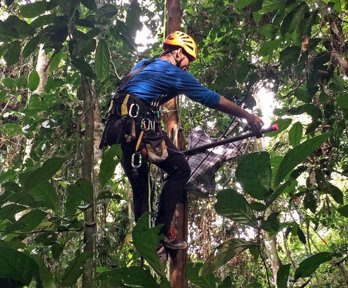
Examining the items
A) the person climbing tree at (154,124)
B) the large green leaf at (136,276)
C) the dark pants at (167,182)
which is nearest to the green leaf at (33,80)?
the person climbing tree at (154,124)

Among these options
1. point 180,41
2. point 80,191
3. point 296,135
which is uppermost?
point 180,41

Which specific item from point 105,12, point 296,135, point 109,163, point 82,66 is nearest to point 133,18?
point 105,12

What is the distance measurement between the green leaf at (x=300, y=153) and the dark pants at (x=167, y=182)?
5.60 feet

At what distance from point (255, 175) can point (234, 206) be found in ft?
0.28

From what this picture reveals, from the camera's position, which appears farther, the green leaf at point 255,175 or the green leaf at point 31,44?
the green leaf at point 31,44

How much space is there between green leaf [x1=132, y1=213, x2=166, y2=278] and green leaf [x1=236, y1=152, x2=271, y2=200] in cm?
21

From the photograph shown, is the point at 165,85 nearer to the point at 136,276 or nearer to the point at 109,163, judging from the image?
the point at 109,163

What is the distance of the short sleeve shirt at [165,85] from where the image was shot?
8.86 feet

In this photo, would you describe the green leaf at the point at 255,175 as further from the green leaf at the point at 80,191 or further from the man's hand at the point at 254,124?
the man's hand at the point at 254,124

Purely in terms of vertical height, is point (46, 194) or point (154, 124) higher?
point (154, 124)

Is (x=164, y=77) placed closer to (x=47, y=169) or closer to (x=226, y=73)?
(x=226, y=73)

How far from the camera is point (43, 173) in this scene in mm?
879

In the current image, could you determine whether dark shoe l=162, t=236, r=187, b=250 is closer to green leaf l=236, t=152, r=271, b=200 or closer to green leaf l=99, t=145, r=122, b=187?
green leaf l=99, t=145, r=122, b=187

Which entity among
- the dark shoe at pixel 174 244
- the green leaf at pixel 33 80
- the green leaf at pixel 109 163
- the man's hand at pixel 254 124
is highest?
the green leaf at pixel 33 80
